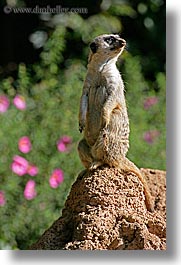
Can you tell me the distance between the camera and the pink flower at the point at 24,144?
454cm

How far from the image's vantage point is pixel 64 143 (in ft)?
15.1

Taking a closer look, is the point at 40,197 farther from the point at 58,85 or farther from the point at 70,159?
the point at 58,85

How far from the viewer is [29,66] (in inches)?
184

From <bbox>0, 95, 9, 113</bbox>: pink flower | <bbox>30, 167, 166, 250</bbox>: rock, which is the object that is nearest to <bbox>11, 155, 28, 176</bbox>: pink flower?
<bbox>0, 95, 9, 113</bbox>: pink flower

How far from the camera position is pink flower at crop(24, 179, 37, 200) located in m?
4.50

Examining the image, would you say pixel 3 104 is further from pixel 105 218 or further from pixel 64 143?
pixel 105 218

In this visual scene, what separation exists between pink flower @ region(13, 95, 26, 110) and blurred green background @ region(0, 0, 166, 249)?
0.7 inches

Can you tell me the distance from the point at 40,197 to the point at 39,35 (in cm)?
73

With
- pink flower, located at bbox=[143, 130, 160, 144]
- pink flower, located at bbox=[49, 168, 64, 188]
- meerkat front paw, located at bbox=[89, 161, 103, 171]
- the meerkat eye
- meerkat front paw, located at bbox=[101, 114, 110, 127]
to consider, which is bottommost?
pink flower, located at bbox=[49, 168, 64, 188]

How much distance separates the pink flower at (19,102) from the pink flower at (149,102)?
1.83ft

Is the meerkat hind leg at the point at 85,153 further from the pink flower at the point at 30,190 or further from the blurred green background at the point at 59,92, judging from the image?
the pink flower at the point at 30,190

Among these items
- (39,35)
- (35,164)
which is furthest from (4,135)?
(39,35)

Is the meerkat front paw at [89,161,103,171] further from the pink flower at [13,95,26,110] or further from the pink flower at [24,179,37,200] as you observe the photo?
the pink flower at [13,95,26,110]

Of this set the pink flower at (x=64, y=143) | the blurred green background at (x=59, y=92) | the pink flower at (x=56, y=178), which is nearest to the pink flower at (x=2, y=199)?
the blurred green background at (x=59, y=92)
